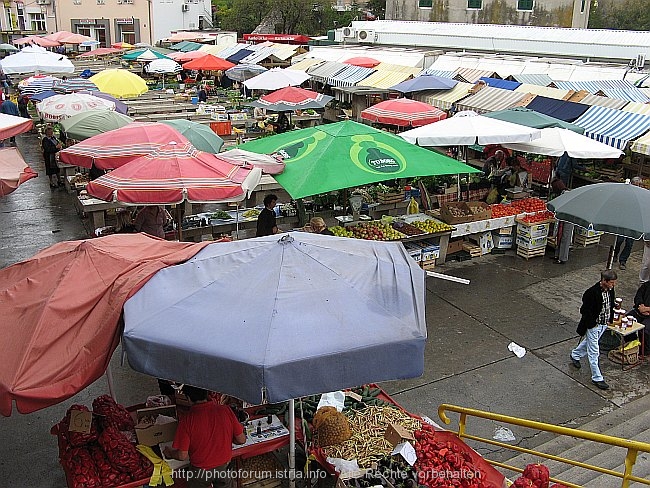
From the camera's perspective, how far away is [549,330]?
9.12 m

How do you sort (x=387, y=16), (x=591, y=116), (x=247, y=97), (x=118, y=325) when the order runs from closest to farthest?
(x=118, y=325)
(x=591, y=116)
(x=247, y=97)
(x=387, y=16)

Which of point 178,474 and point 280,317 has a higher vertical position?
point 280,317

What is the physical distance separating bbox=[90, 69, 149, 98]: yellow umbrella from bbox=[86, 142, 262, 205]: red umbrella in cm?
1053

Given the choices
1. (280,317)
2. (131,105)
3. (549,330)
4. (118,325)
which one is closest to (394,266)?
(280,317)

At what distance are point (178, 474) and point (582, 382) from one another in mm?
5335

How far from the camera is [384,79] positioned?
23.8 m

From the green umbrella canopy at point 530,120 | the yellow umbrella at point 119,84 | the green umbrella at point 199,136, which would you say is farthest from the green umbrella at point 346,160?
the yellow umbrella at point 119,84

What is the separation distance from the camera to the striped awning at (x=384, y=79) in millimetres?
23297

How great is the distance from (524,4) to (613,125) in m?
27.0

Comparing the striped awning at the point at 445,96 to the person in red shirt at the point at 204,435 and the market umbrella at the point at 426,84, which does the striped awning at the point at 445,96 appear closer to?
the market umbrella at the point at 426,84

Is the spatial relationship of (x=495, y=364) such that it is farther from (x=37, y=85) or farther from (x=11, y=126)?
(x=37, y=85)

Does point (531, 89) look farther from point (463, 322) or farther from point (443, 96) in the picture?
point (463, 322)

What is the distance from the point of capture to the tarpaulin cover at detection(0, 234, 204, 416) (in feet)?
→ 14.2

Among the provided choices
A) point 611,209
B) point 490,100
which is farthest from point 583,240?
point 490,100
